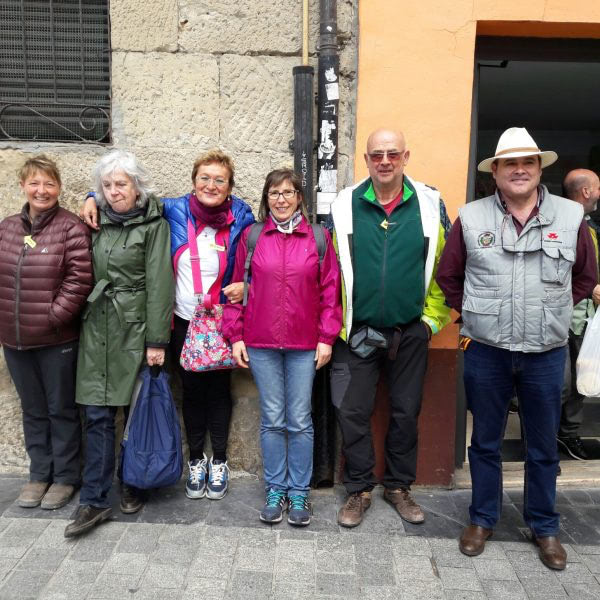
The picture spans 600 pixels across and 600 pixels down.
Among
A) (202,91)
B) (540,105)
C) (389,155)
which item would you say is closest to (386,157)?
(389,155)

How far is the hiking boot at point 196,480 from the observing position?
341cm

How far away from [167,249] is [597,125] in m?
7.18

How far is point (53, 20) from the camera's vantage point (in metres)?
3.61

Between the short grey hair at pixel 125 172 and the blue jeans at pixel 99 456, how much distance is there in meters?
1.15

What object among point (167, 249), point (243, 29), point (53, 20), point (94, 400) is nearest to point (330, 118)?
point (243, 29)

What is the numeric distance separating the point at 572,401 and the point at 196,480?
8.52 feet

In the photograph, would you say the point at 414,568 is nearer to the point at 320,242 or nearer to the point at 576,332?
the point at 320,242

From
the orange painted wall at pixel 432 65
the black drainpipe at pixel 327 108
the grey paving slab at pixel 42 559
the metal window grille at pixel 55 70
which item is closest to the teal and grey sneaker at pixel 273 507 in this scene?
the grey paving slab at pixel 42 559

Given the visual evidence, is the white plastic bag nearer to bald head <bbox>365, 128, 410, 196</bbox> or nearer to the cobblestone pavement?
the cobblestone pavement

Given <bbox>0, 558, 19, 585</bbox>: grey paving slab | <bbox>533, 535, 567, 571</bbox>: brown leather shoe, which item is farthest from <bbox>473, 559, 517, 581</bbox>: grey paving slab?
<bbox>0, 558, 19, 585</bbox>: grey paving slab

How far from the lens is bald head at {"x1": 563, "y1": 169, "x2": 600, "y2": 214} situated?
3791 mm

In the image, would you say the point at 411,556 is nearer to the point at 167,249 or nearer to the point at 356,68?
the point at 167,249

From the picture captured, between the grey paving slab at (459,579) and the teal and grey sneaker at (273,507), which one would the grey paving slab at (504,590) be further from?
the teal and grey sneaker at (273,507)

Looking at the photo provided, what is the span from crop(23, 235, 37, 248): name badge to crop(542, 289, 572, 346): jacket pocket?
257cm
